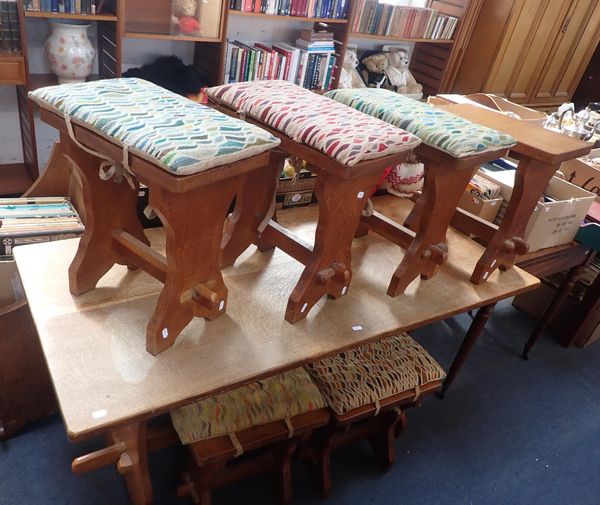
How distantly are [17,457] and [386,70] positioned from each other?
117 inches

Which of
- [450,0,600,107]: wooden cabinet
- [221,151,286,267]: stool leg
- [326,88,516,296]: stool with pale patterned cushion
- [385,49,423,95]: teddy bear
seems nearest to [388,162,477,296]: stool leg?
[326,88,516,296]: stool with pale patterned cushion

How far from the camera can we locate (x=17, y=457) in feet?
4.87

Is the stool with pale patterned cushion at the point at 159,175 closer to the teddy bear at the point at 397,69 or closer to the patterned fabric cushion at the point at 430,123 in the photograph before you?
the patterned fabric cushion at the point at 430,123

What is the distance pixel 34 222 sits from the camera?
1.44 metres

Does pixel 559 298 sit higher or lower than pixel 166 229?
lower

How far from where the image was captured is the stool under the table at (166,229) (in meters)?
0.87

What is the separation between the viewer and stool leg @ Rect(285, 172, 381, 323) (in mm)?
1076

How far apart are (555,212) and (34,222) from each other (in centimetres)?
162

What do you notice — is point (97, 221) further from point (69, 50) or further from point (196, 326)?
point (69, 50)

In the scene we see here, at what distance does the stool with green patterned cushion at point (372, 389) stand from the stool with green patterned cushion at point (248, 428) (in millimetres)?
59

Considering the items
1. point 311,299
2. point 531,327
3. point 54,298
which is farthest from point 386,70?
point 54,298

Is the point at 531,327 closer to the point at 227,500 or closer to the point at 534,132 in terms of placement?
the point at 534,132

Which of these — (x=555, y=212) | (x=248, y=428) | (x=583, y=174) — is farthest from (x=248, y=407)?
(x=583, y=174)

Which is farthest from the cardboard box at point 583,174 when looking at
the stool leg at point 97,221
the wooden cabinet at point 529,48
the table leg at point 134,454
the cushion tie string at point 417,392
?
the table leg at point 134,454
